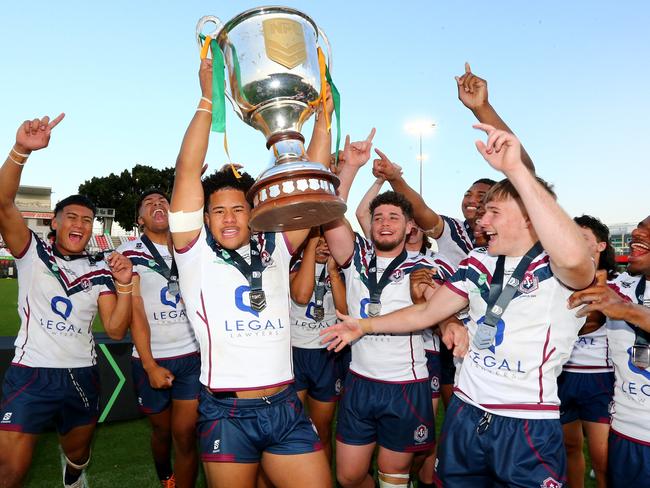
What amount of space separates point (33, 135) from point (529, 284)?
304 centimetres

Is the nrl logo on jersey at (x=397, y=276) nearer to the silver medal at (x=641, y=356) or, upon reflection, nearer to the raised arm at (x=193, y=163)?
the silver medal at (x=641, y=356)

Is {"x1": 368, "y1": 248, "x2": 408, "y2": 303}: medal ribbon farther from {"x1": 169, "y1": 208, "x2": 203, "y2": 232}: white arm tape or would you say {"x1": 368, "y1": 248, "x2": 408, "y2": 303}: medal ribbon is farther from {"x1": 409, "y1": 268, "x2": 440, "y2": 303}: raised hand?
{"x1": 169, "y1": 208, "x2": 203, "y2": 232}: white arm tape

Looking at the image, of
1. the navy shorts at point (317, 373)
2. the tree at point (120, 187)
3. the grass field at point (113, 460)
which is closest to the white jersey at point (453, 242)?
the navy shorts at point (317, 373)

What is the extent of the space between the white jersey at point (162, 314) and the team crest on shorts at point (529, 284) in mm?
2781

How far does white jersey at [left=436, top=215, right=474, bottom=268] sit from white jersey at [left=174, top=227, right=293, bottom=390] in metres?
2.76

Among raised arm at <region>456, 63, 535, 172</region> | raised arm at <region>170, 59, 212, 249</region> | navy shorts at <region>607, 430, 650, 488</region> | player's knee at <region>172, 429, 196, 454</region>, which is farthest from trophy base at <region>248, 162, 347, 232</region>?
player's knee at <region>172, 429, 196, 454</region>

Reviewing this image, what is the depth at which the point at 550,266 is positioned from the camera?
2.40 metres

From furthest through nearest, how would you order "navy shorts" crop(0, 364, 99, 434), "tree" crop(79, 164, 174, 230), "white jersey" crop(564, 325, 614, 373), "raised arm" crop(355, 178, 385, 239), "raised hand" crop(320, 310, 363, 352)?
"tree" crop(79, 164, 174, 230), "raised arm" crop(355, 178, 385, 239), "white jersey" crop(564, 325, 614, 373), "navy shorts" crop(0, 364, 99, 434), "raised hand" crop(320, 310, 363, 352)

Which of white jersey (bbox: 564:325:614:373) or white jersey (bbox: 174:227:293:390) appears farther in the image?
white jersey (bbox: 564:325:614:373)

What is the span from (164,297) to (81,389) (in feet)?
3.09

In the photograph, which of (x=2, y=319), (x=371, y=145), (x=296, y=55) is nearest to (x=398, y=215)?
(x=371, y=145)

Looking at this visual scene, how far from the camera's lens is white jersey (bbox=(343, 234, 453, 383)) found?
3650 millimetres

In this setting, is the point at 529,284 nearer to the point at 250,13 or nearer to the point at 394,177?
the point at 250,13

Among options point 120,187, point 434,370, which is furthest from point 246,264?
point 120,187
